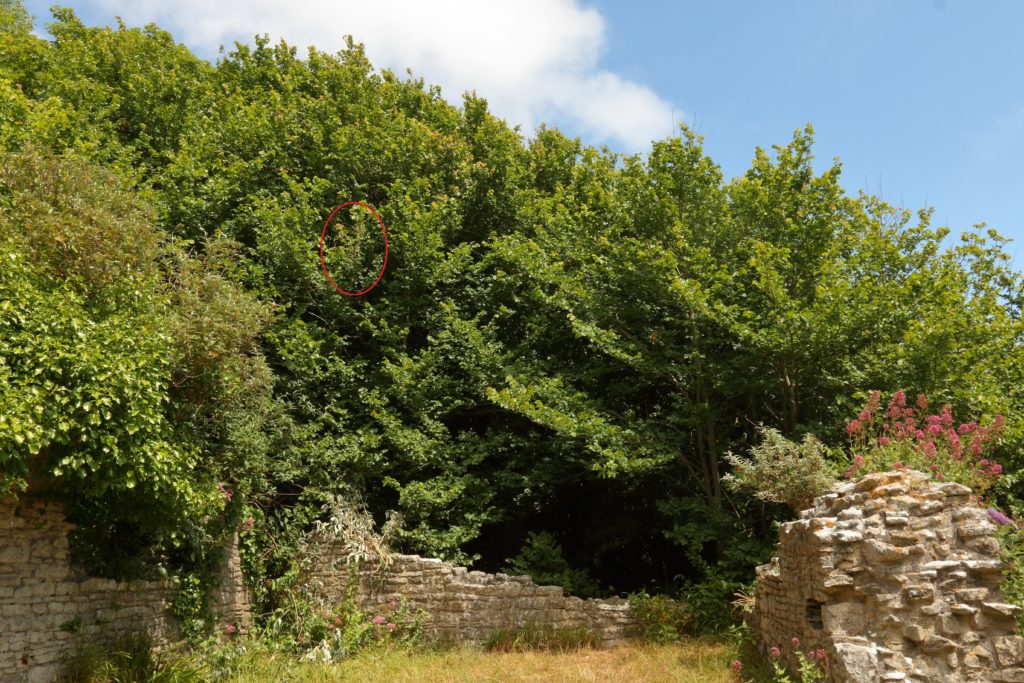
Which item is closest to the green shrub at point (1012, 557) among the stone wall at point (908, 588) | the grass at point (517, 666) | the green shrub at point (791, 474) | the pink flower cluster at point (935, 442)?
the stone wall at point (908, 588)

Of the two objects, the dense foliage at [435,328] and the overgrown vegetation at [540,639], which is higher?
the dense foliage at [435,328]

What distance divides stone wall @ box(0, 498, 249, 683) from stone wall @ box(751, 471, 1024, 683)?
7.97 meters

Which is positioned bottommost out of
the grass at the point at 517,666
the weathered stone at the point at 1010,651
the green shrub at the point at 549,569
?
the grass at the point at 517,666

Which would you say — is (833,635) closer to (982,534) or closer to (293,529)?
(982,534)

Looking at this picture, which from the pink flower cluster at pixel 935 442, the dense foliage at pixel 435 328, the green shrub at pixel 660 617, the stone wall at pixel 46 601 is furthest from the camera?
the green shrub at pixel 660 617

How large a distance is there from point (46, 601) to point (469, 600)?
5.44 m

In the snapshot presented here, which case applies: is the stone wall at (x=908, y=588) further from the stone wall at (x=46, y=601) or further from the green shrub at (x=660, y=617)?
the stone wall at (x=46, y=601)

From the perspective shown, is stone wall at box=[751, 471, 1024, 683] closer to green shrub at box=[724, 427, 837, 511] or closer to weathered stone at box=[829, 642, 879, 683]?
weathered stone at box=[829, 642, 879, 683]

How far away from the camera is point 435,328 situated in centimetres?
1375

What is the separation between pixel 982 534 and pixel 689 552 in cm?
514

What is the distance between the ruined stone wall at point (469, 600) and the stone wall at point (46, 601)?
313cm

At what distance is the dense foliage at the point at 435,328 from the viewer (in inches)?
328

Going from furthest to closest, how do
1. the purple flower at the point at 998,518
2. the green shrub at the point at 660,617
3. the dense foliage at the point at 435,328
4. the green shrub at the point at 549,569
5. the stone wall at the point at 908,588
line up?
the green shrub at the point at 549,569 → the green shrub at the point at 660,617 → the dense foliage at the point at 435,328 → the purple flower at the point at 998,518 → the stone wall at the point at 908,588

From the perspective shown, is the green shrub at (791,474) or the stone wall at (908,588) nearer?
the stone wall at (908,588)
